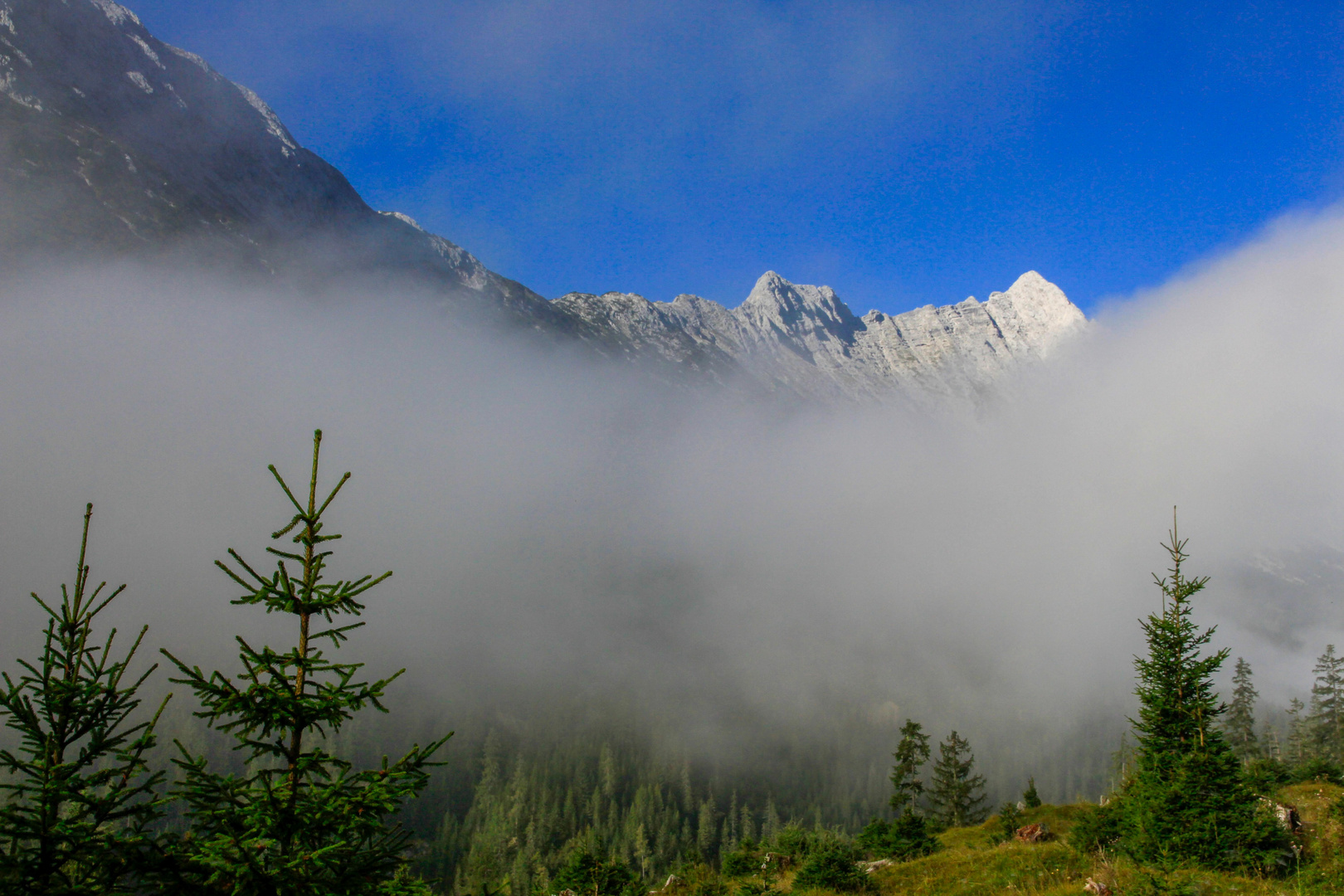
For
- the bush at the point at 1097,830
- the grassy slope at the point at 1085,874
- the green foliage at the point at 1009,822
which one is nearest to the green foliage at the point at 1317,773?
the grassy slope at the point at 1085,874

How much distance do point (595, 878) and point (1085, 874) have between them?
25.0 metres

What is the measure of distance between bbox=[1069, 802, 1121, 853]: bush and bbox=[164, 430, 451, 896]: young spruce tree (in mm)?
29139

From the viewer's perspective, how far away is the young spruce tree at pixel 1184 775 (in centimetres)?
2022

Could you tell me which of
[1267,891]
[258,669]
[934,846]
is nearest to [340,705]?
[258,669]

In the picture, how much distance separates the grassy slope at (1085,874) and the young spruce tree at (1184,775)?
1.24 metres

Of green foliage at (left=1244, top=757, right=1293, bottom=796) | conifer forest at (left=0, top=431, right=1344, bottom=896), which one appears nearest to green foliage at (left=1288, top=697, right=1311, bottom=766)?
green foliage at (left=1244, top=757, right=1293, bottom=796)

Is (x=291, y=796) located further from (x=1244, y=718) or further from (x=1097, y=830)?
(x=1244, y=718)

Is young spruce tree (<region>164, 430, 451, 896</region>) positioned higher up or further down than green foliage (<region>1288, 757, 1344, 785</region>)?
higher up

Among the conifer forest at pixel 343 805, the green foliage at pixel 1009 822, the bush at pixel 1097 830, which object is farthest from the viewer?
the green foliage at pixel 1009 822

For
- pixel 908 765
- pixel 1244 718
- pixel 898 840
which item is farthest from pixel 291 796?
pixel 1244 718

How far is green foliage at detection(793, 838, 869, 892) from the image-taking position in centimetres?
2661

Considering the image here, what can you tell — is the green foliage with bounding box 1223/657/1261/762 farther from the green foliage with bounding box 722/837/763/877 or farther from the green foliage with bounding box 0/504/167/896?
the green foliage with bounding box 0/504/167/896

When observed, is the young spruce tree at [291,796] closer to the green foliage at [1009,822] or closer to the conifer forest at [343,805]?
the conifer forest at [343,805]

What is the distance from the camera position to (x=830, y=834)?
97.4 feet
